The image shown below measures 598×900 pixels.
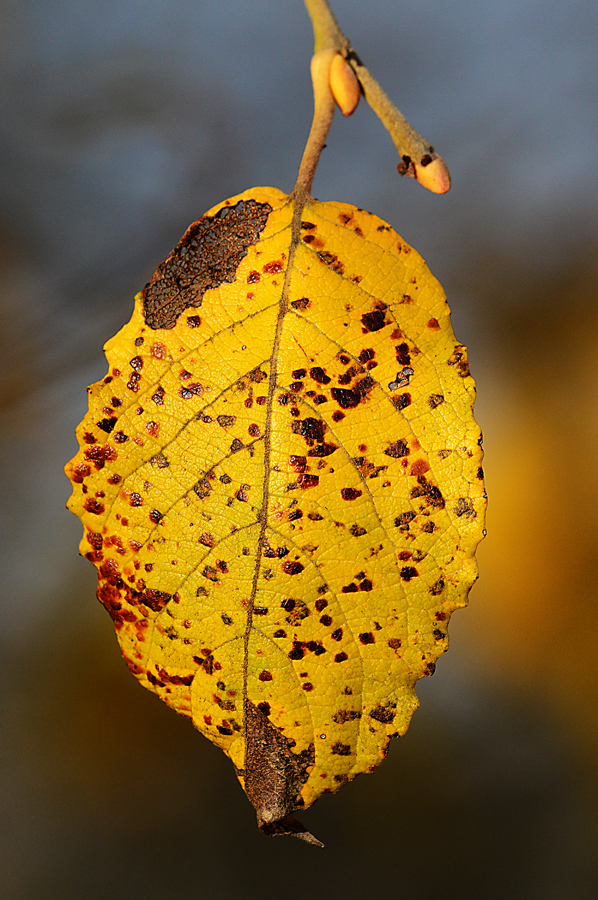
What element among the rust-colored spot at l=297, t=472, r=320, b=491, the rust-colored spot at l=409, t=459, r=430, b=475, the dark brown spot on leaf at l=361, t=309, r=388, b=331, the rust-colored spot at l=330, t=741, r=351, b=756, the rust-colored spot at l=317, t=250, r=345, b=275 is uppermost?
the rust-colored spot at l=317, t=250, r=345, b=275

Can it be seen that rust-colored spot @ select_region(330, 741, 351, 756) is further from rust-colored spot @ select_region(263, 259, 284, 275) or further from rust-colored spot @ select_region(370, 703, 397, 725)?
rust-colored spot @ select_region(263, 259, 284, 275)

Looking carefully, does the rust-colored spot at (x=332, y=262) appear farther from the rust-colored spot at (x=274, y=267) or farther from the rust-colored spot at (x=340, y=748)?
the rust-colored spot at (x=340, y=748)

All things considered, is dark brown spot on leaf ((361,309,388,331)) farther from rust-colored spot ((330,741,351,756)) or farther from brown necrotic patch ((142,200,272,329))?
rust-colored spot ((330,741,351,756))

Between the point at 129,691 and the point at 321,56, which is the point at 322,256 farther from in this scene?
the point at 129,691

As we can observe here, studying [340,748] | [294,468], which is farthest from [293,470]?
[340,748]

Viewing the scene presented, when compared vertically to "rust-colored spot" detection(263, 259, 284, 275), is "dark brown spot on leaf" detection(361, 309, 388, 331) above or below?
below

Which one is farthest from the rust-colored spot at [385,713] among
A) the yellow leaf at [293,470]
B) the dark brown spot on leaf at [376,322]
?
the dark brown spot on leaf at [376,322]

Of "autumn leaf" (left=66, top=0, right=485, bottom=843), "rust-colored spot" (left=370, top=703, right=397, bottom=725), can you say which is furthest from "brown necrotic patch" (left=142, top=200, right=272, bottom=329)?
"rust-colored spot" (left=370, top=703, right=397, bottom=725)
